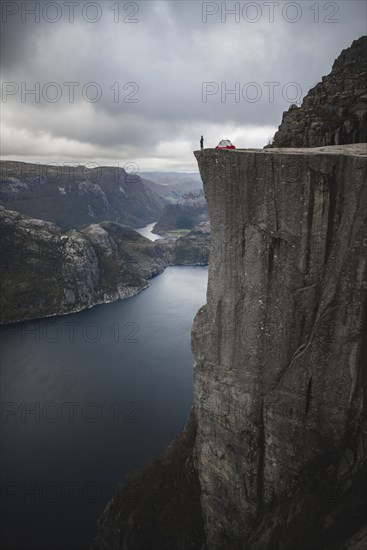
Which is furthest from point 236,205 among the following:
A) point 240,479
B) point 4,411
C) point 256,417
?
point 4,411

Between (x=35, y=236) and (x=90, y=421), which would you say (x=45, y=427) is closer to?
(x=90, y=421)

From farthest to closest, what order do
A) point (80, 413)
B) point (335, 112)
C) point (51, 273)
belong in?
point (51, 273), point (80, 413), point (335, 112)

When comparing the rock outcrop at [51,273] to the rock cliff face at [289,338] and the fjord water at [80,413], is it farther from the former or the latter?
the rock cliff face at [289,338]

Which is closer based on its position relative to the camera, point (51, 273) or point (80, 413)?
point (80, 413)

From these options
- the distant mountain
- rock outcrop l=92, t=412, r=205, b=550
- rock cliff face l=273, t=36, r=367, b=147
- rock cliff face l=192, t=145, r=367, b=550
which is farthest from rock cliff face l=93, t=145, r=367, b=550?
the distant mountain

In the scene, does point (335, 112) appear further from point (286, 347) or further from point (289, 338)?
point (286, 347)

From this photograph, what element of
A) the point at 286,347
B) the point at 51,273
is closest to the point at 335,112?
the point at 286,347
